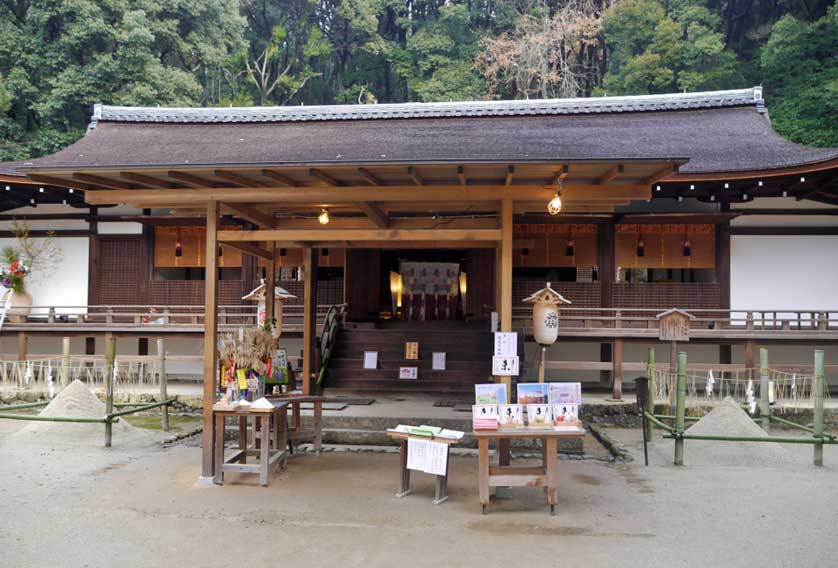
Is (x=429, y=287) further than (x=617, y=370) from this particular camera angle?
Yes

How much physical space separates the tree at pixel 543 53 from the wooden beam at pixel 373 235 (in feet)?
68.0

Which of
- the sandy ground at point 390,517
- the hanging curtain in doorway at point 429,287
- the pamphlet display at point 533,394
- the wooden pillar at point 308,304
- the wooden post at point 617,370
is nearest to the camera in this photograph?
the sandy ground at point 390,517

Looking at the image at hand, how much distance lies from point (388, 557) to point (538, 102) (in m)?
10.7

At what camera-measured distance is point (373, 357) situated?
12852mm

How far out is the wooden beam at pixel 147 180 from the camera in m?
7.23

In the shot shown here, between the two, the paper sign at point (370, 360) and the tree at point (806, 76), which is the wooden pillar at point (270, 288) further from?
the tree at point (806, 76)

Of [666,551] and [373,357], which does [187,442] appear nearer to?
[373,357]

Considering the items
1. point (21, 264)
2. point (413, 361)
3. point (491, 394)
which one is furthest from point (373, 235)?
point (21, 264)

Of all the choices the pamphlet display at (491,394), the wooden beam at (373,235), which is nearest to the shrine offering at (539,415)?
the pamphlet display at (491,394)

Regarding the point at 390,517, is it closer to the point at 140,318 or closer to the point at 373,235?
the point at 373,235

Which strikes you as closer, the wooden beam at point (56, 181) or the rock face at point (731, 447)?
the wooden beam at point (56, 181)

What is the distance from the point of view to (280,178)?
7.46 meters

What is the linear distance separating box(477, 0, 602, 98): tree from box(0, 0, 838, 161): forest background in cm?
9

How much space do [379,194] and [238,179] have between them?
1.63m
